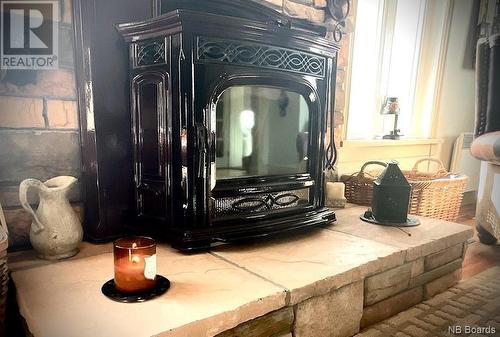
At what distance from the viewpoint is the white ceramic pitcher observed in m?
0.98

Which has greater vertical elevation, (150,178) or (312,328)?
(150,178)

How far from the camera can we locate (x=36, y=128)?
1.07m

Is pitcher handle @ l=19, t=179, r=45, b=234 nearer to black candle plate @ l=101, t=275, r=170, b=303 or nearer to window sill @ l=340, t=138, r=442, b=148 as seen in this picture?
black candle plate @ l=101, t=275, r=170, b=303

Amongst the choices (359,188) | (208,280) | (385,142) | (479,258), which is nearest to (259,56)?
(208,280)

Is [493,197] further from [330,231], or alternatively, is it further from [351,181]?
[330,231]

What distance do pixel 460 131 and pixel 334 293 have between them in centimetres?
296

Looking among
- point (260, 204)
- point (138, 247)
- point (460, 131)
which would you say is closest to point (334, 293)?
point (260, 204)

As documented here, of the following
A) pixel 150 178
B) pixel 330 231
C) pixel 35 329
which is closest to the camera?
pixel 35 329

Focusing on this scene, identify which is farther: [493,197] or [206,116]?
[493,197]

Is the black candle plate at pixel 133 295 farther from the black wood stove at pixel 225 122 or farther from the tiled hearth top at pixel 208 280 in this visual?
the black wood stove at pixel 225 122

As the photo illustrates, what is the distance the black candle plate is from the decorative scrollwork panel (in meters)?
0.62

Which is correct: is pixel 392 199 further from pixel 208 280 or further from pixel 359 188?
pixel 208 280

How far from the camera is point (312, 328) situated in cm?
95

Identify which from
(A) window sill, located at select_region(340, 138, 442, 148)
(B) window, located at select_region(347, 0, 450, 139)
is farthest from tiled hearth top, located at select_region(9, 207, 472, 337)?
(B) window, located at select_region(347, 0, 450, 139)
